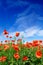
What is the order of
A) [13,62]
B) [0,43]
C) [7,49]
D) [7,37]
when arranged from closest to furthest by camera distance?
[13,62], [7,49], [7,37], [0,43]

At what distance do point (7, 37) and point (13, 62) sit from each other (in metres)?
1.22

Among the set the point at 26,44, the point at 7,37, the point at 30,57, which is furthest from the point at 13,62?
the point at 7,37

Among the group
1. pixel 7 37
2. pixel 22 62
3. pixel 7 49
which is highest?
pixel 7 37

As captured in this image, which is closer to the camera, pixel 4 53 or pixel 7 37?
pixel 4 53

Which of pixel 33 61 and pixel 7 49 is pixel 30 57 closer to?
pixel 33 61

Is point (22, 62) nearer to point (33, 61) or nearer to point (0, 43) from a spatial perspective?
point (33, 61)

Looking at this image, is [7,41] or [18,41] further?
[7,41]

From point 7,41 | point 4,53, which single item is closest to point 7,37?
point 7,41

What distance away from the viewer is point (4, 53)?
5355 millimetres

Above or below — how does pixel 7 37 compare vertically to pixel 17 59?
above

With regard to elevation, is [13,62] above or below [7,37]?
below

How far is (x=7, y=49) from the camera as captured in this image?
542 cm

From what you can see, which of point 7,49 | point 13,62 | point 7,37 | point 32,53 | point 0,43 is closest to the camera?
point 13,62

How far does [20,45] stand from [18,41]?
0.20 meters
